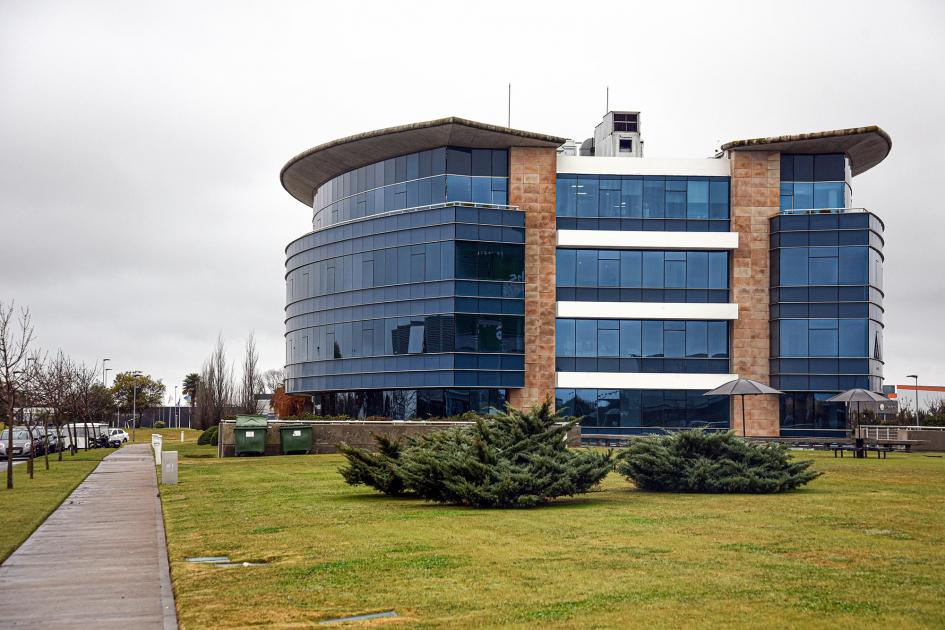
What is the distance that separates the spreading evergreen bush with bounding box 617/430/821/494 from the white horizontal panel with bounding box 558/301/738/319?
1369 inches

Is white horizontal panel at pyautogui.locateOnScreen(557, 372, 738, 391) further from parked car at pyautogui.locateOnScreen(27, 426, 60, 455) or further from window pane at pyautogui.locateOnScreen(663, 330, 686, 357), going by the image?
parked car at pyautogui.locateOnScreen(27, 426, 60, 455)

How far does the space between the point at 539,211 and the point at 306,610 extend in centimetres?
4727

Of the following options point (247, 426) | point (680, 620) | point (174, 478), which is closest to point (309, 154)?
point (247, 426)

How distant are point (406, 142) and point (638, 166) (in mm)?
12775

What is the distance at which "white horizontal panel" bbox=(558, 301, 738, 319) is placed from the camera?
183 feet

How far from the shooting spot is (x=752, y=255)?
55844 mm

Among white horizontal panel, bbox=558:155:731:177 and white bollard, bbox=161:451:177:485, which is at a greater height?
white horizontal panel, bbox=558:155:731:177

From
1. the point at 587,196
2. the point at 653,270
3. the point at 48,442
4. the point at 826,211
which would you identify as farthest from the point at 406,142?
the point at 48,442

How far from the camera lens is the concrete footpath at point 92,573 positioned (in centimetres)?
1018

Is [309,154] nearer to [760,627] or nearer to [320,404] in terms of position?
[320,404]

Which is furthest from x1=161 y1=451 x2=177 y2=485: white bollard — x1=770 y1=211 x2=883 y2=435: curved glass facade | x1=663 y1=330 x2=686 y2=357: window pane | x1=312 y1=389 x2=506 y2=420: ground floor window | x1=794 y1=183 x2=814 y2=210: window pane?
x1=794 y1=183 x2=814 y2=210: window pane

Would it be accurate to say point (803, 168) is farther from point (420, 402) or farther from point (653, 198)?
point (420, 402)

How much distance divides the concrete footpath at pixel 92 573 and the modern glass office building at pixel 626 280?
1318 inches

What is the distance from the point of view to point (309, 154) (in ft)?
198
